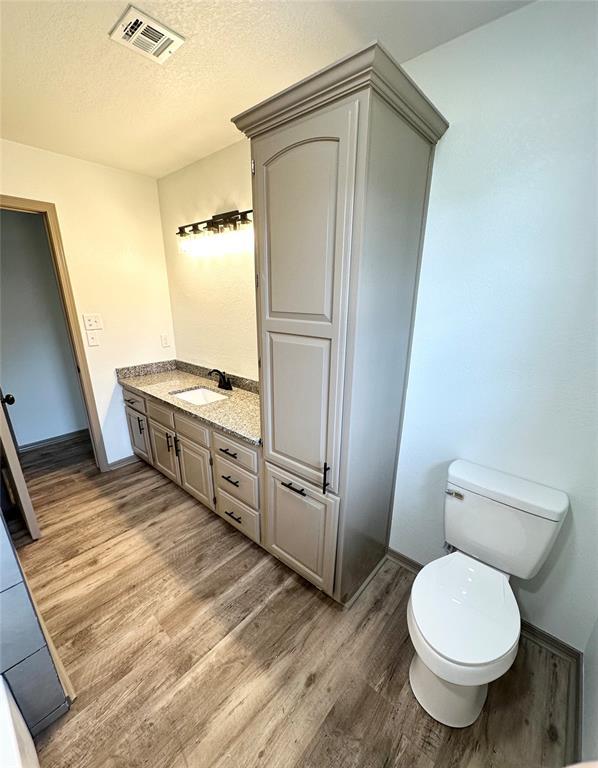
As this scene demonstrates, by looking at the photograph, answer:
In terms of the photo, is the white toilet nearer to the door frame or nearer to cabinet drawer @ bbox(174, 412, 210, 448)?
cabinet drawer @ bbox(174, 412, 210, 448)

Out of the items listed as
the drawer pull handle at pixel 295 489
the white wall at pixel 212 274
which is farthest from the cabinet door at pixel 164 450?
the drawer pull handle at pixel 295 489

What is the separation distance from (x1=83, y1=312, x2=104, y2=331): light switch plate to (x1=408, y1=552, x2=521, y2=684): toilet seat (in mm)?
2820

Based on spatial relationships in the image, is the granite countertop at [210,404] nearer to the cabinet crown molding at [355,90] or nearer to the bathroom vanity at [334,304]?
the bathroom vanity at [334,304]

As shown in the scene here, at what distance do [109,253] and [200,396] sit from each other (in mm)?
1391

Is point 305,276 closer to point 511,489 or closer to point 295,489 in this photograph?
point 295,489

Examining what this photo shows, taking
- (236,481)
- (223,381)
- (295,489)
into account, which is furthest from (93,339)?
(295,489)

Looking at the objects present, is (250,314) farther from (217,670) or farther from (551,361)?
(217,670)

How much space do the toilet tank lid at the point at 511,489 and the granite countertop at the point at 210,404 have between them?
99 cm

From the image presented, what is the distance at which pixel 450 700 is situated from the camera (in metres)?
1.19

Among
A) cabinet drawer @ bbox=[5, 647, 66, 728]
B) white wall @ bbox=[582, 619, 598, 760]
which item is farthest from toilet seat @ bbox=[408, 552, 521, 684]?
cabinet drawer @ bbox=[5, 647, 66, 728]

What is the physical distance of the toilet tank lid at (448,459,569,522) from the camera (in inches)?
48.2

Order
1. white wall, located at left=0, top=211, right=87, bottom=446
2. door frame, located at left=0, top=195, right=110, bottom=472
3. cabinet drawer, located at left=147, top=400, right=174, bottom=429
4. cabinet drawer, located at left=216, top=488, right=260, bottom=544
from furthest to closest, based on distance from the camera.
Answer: white wall, located at left=0, top=211, right=87, bottom=446 → cabinet drawer, located at left=147, top=400, right=174, bottom=429 → door frame, located at left=0, top=195, right=110, bottom=472 → cabinet drawer, located at left=216, top=488, right=260, bottom=544

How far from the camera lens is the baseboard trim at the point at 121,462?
287cm

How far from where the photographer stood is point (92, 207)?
245 cm
